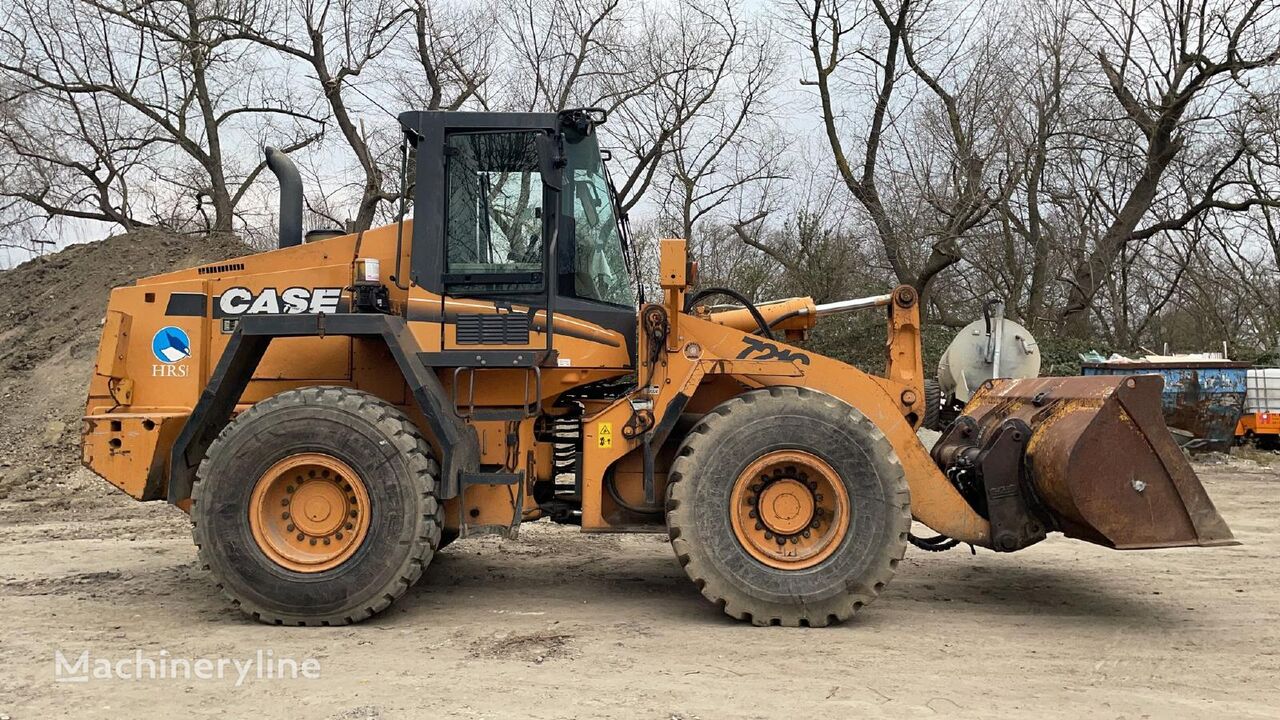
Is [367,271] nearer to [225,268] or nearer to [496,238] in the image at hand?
[496,238]

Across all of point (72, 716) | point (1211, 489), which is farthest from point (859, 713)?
point (1211, 489)

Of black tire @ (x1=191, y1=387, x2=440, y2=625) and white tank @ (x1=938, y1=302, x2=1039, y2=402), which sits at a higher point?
white tank @ (x1=938, y1=302, x2=1039, y2=402)

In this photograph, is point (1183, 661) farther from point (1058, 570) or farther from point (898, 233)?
point (898, 233)

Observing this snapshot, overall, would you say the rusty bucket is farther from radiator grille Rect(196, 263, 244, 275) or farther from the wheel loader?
radiator grille Rect(196, 263, 244, 275)

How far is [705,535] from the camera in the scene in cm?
521

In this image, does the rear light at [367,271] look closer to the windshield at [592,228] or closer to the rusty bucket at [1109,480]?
the windshield at [592,228]

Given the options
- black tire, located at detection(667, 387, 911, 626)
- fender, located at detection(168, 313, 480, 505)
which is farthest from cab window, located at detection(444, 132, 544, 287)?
black tire, located at detection(667, 387, 911, 626)

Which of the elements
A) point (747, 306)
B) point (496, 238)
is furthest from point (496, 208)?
point (747, 306)

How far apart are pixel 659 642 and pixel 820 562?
1.01 meters

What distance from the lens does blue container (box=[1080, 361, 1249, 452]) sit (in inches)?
593

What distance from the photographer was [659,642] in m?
4.92

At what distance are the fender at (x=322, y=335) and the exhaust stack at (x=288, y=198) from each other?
1157mm

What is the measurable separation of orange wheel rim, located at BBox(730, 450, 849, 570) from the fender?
5.22 feet

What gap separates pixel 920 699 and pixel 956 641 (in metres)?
1.06
